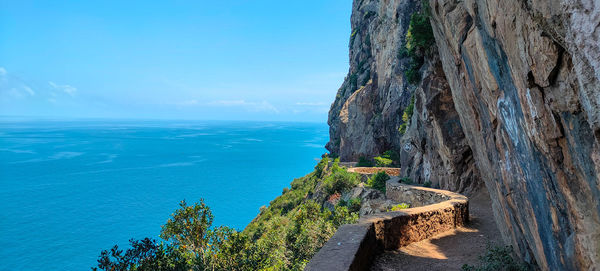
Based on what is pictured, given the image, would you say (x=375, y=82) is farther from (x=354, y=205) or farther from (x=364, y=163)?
(x=354, y=205)

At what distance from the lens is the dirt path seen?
7371mm

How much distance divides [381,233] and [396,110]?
31591 millimetres

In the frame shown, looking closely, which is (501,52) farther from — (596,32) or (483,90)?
(596,32)

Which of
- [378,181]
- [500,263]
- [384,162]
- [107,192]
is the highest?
[500,263]

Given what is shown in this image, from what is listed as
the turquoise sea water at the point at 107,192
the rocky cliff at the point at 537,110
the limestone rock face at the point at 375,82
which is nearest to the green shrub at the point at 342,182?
the limestone rock face at the point at 375,82

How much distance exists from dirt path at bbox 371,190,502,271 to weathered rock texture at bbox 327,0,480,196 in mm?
6912

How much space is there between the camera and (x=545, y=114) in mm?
3652

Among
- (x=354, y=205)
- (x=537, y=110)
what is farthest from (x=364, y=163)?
(x=537, y=110)

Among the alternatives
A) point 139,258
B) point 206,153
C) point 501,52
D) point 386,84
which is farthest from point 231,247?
point 206,153

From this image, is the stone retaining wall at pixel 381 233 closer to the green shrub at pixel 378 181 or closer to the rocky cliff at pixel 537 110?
the rocky cliff at pixel 537 110

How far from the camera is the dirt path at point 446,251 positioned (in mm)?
7371

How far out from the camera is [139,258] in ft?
41.1

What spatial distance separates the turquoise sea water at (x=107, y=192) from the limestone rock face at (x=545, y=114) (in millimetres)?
53185

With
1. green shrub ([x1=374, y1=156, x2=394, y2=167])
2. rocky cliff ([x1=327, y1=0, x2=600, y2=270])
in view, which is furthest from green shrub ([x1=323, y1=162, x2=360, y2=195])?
rocky cliff ([x1=327, y1=0, x2=600, y2=270])
